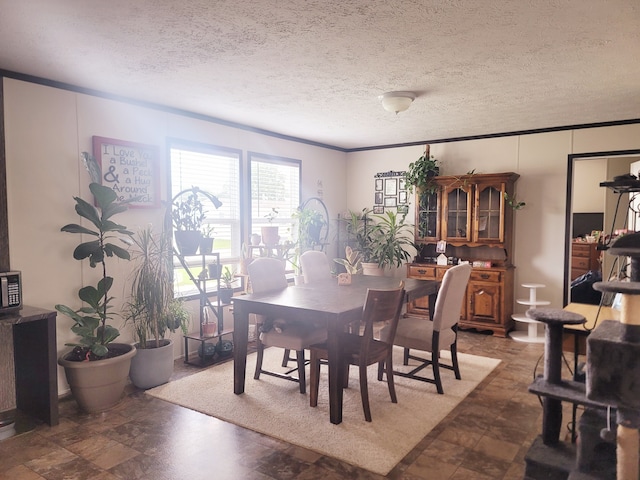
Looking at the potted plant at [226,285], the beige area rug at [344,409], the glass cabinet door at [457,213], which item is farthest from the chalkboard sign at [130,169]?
the glass cabinet door at [457,213]

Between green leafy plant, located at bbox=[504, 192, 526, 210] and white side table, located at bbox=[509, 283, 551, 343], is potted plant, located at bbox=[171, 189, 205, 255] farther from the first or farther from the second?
white side table, located at bbox=[509, 283, 551, 343]

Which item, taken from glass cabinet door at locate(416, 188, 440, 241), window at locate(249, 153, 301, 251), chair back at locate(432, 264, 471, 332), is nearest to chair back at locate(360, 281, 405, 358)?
chair back at locate(432, 264, 471, 332)

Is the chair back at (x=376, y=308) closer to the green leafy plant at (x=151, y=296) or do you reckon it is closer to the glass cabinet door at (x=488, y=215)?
the green leafy plant at (x=151, y=296)

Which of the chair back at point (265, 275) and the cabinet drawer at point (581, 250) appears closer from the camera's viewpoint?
the chair back at point (265, 275)

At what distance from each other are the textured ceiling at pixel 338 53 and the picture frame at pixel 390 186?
191 cm

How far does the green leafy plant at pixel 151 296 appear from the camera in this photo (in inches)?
145

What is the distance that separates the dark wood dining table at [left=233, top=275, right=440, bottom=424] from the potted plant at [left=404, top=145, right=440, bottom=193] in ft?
6.13

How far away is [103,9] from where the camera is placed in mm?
2217

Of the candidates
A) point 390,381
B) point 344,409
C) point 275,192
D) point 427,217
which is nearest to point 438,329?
point 390,381

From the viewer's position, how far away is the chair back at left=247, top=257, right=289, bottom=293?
12.6ft

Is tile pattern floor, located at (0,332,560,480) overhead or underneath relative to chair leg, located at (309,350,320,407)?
underneath

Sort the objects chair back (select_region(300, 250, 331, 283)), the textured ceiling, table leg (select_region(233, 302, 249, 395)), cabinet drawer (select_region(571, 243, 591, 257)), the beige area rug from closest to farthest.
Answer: the textured ceiling → the beige area rug → table leg (select_region(233, 302, 249, 395)) → chair back (select_region(300, 250, 331, 283)) → cabinet drawer (select_region(571, 243, 591, 257))

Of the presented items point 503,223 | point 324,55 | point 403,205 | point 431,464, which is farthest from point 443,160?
point 431,464

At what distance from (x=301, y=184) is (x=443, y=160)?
192 centimetres
